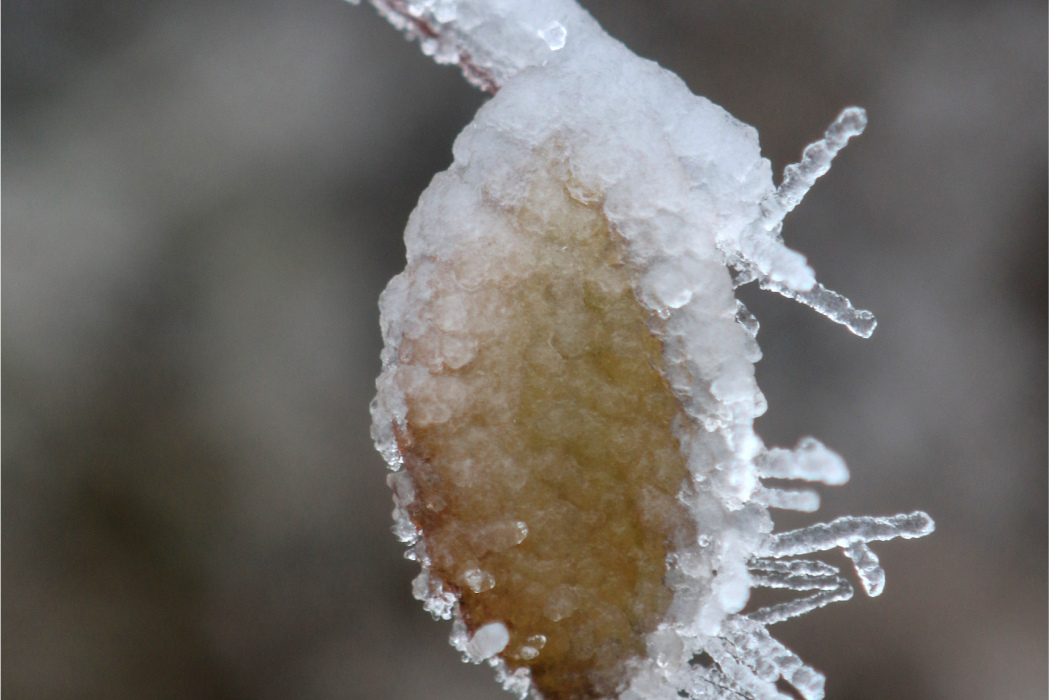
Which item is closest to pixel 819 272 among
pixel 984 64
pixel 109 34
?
pixel 984 64

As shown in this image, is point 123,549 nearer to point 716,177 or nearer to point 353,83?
point 353,83

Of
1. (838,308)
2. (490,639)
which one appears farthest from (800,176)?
(490,639)

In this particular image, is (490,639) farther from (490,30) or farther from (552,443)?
(490,30)

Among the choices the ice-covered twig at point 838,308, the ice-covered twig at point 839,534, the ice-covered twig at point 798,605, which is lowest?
the ice-covered twig at point 798,605

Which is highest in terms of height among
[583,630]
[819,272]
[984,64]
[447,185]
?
[984,64]

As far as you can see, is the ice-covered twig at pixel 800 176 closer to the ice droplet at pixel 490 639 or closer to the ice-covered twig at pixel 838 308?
the ice-covered twig at pixel 838 308

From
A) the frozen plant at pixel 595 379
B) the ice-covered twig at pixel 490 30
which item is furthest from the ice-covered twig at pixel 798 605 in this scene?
the ice-covered twig at pixel 490 30

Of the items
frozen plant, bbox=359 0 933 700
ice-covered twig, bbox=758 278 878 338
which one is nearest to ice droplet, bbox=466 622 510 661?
frozen plant, bbox=359 0 933 700
